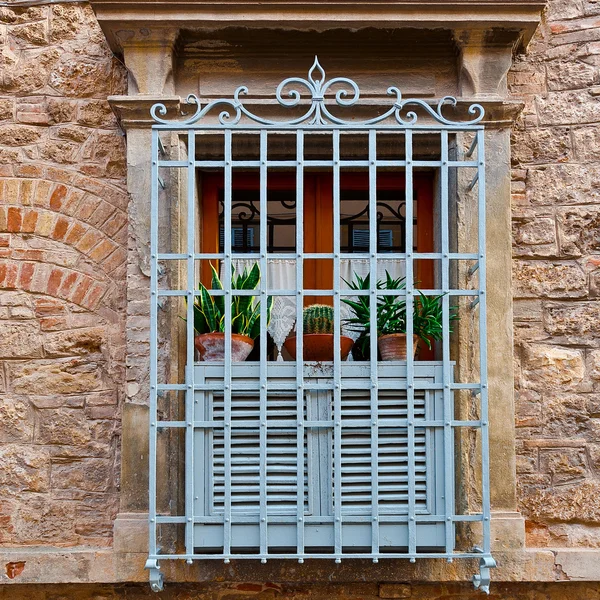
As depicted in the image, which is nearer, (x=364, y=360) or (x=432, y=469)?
(x=432, y=469)

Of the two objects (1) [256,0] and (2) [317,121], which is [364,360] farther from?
(1) [256,0]

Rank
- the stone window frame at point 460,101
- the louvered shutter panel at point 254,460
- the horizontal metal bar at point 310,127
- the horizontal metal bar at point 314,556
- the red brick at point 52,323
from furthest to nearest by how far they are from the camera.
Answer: the red brick at point 52,323 → the stone window frame at point 460,101 → the horizontal metal bar at point 310,127 → the louvered shutter panel at point 254,460 → the horizontal metal bar at point 314,556

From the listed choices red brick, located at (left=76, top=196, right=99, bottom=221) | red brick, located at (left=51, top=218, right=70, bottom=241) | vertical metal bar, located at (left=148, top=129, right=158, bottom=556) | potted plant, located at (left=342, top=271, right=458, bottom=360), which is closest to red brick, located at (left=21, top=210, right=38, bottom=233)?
red brick, located at (left=51, top=218, right=70, bottom=241)

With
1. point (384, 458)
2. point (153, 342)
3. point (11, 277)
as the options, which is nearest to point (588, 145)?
point (384, 458)

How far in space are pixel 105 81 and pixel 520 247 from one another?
213 cm

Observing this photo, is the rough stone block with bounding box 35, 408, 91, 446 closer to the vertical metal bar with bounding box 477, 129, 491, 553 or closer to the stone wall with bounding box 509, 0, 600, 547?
the vertical metal bar with bounding box 477, 129, 491, 553

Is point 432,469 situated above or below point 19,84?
below

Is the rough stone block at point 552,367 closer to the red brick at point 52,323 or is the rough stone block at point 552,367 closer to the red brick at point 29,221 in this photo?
the red brick at point 52,323

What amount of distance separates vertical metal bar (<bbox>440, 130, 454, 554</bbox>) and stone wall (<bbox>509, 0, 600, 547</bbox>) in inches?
20.9

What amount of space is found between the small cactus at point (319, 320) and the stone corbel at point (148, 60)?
1227 mm

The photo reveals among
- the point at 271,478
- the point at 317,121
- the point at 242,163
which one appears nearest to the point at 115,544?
the point at 271,478

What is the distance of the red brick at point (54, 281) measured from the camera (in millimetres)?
4852

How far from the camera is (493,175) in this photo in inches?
189

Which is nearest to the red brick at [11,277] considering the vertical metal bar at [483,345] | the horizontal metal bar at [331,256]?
the horizontal metal bar at [331,256]
